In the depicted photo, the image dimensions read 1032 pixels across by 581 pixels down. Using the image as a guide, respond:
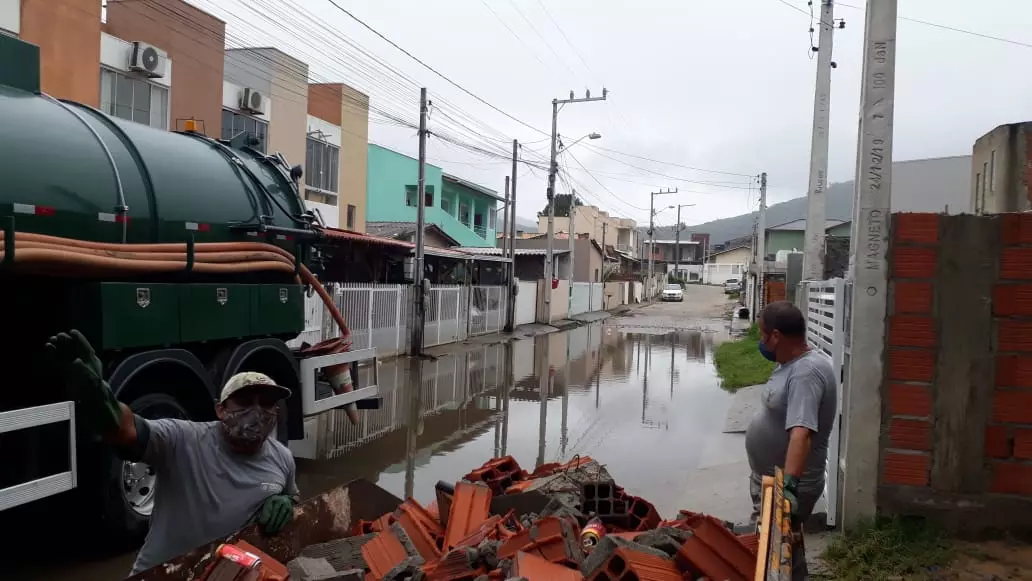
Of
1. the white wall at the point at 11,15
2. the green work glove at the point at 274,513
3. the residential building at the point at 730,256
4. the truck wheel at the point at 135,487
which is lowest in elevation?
the truck wheel at the point at 135,487

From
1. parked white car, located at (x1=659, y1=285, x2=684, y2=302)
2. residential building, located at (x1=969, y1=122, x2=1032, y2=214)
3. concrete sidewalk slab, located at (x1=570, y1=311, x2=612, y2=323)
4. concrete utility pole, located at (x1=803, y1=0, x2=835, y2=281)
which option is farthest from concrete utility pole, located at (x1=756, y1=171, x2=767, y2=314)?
parked white car, located at (x1=659, y1=285, x2=684, y2=302)

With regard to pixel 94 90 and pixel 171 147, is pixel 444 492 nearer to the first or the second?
pixel 171 147

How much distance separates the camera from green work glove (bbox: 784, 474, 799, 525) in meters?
3.14

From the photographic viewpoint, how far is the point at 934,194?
2141 centimetres

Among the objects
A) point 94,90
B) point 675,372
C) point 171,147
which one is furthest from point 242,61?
point 171,147

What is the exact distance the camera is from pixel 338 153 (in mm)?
27375

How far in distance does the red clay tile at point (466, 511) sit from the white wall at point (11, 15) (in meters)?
14.4

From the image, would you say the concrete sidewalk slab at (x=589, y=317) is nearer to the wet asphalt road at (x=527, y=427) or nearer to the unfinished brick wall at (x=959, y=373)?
the wet asphalt road at (x=527, y=427)

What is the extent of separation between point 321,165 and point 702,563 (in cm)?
2466

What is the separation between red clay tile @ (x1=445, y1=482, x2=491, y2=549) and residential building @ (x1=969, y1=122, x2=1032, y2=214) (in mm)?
5552

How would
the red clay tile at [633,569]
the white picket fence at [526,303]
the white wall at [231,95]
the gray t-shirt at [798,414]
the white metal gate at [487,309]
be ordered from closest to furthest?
1. the red clay tile at [633,569]
2. the gray t-shirt at [798,414]
3. the white wall at [231,95]
4. the white metal gate at [487,309]
5. the white picket fence at [526,303]

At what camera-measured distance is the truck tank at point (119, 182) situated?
4.76 meters

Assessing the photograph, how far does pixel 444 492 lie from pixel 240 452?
2.10 metres

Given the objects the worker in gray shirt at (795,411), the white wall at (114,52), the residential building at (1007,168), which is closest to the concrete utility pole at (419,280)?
the white wall at (114,52)
